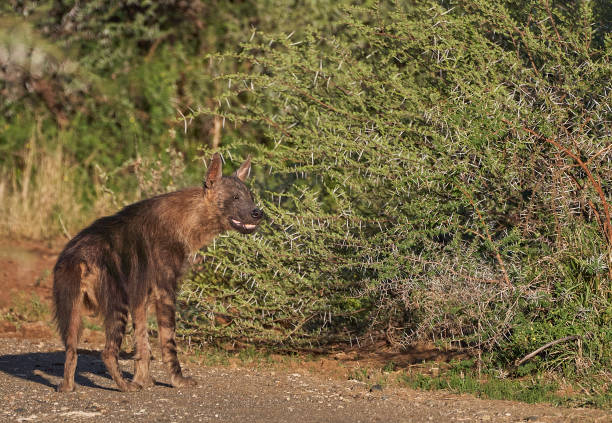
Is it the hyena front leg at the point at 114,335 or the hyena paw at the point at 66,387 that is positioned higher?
the hyena front leg at the point at 114,335

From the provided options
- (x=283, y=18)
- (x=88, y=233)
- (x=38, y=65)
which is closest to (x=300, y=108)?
(x=88, y=233)

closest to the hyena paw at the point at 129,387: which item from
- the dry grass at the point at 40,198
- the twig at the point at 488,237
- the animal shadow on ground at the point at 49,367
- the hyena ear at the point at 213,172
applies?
the animal shadow on ground at the point at 49,367

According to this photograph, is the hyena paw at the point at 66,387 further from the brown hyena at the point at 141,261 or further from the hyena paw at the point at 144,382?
the hyena paw at the point at 144,382

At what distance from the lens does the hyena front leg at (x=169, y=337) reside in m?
6.24

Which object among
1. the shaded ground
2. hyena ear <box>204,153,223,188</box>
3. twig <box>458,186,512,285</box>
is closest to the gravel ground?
the shaded ground

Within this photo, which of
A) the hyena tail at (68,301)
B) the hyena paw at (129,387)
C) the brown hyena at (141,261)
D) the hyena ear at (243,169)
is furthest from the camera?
the hyena ear at (243,169)

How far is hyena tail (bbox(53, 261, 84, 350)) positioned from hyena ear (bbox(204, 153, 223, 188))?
1.33 metres

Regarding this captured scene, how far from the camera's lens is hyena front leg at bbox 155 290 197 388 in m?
6.24

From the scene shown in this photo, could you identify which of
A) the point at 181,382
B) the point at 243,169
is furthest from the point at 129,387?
the point at 243,169

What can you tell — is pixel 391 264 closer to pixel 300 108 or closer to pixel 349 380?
pixel 349 380

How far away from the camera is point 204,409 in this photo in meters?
5.51

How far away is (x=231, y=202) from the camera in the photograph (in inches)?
263

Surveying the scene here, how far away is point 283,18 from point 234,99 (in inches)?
54.5

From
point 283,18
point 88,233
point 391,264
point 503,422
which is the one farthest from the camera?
point 283,18
